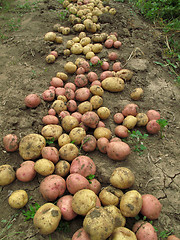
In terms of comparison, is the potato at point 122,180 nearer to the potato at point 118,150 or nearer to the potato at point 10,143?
the potato at point 118,150

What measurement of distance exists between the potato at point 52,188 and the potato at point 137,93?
76.1 inches

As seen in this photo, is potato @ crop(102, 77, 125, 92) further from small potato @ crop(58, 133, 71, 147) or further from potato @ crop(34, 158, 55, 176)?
potato @ crop(34, 158, 55, 176)

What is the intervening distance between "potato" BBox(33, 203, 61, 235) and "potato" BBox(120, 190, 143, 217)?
0.63 metres

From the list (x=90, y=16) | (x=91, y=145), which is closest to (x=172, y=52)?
(x=90, y=16)

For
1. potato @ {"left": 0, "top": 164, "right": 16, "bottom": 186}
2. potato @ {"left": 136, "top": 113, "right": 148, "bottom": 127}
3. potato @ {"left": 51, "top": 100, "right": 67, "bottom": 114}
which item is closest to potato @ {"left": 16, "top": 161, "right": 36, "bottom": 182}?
potato @ {"left": 0, "top": 164, "right": 16, "bottom": 186}

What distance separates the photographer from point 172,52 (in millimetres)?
4223

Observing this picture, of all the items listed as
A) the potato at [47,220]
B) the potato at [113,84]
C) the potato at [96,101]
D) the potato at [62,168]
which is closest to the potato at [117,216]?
the potato at [47,220]

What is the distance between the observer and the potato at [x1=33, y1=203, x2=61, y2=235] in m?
1.62

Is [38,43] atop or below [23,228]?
atop

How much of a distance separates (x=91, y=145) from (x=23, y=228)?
1167 mm

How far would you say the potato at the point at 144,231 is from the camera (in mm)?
1653

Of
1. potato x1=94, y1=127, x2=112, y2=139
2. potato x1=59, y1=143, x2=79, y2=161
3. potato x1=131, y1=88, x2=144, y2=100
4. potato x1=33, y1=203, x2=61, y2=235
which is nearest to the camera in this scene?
potato x1=33, y1=203, x2=61, y2=235

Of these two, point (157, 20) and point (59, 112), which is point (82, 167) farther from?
point (157, 20)

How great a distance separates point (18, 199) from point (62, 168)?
547 mm
